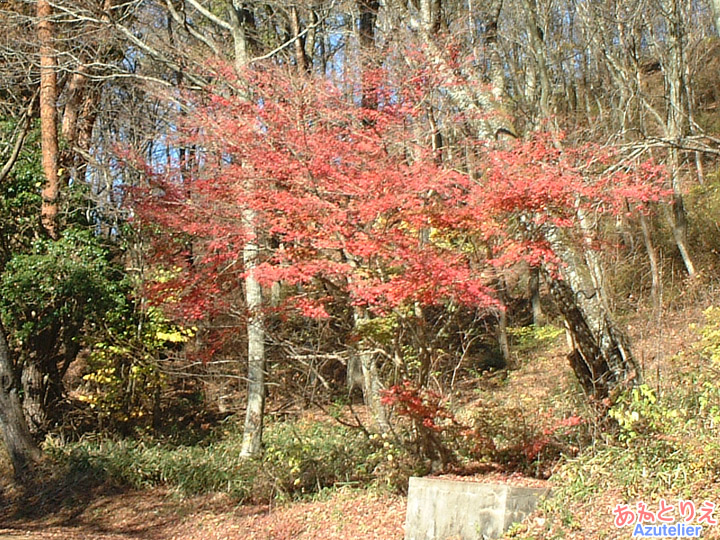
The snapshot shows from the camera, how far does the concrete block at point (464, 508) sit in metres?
5.78

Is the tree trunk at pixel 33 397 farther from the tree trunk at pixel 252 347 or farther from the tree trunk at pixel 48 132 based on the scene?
the tree trunk at pixel 252 347

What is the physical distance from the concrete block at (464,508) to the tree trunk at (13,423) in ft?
23.1

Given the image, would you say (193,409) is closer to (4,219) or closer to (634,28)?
(4,219)

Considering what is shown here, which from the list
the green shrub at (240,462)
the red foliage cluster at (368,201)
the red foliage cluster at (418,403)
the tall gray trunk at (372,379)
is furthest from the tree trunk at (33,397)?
the red foliage cluster at (418,403)

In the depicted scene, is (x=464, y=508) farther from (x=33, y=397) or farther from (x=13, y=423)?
(x=33, y=397)

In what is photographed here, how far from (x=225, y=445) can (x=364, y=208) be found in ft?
20.4

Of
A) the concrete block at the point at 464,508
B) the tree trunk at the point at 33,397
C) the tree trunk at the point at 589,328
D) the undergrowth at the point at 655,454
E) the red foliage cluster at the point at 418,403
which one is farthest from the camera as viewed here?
the tree trunk at the point at 33,397

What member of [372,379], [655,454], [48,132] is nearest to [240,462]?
[372,379]

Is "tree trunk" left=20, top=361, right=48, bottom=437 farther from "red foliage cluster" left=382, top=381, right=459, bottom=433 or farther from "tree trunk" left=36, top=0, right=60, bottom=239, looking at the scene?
"red foliage cluster" left=382, top=381, right=459, bottom=433

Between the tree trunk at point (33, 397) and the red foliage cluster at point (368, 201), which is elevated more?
the red foliage cluster at point (368, 201)

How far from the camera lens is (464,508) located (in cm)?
594

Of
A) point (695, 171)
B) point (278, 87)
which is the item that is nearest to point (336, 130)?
point (278, 87)

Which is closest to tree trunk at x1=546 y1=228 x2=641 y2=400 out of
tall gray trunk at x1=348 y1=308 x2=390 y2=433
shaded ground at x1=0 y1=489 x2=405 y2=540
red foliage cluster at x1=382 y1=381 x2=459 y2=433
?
red foliage cluster at x1=382 y1=381 x2=459 y2=433

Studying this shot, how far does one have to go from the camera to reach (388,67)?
9883 mm
